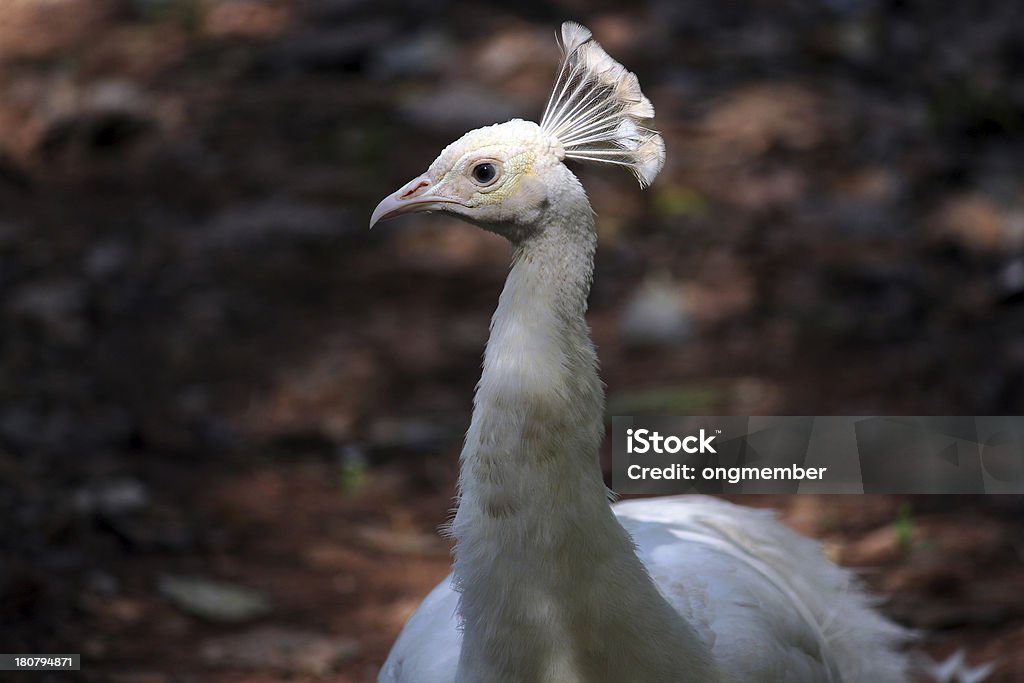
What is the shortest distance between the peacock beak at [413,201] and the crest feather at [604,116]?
0.26 meters

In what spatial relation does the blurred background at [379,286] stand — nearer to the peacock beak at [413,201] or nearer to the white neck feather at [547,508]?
the white neck feather at [547,508]

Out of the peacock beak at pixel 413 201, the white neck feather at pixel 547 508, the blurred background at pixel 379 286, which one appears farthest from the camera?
the blurred background at pixel 379 286

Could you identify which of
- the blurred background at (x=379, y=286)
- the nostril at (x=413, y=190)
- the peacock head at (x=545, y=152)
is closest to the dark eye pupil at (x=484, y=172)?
the peacock head at (x=545, y=152)

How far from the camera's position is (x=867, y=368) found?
17.8 ft

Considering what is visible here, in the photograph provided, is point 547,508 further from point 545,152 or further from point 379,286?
point 379,286

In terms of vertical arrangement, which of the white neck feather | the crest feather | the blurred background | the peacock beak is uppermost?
the blurred background

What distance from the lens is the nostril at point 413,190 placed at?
2541 millimetres

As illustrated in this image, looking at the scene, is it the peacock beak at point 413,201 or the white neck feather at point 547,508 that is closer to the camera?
the white neck feather at point 547,508

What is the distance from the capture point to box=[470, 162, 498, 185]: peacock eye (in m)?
2.44

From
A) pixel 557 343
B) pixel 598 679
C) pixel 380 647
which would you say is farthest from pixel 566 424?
pixel 380 647

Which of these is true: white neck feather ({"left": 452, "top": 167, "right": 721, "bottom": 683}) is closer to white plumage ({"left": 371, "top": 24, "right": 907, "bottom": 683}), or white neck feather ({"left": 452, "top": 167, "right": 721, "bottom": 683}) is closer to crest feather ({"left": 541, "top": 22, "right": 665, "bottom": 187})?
white plumage ({"left": 371, "top": 24, "right": 907, "bottom": 683})

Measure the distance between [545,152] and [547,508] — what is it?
0.69 m

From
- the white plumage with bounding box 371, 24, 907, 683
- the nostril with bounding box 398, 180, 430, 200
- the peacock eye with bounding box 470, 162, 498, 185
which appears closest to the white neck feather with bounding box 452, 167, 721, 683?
the white plumage with bounding box 371, 24, 907, 683

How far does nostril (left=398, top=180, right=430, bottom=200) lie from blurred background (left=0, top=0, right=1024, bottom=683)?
1.95m
